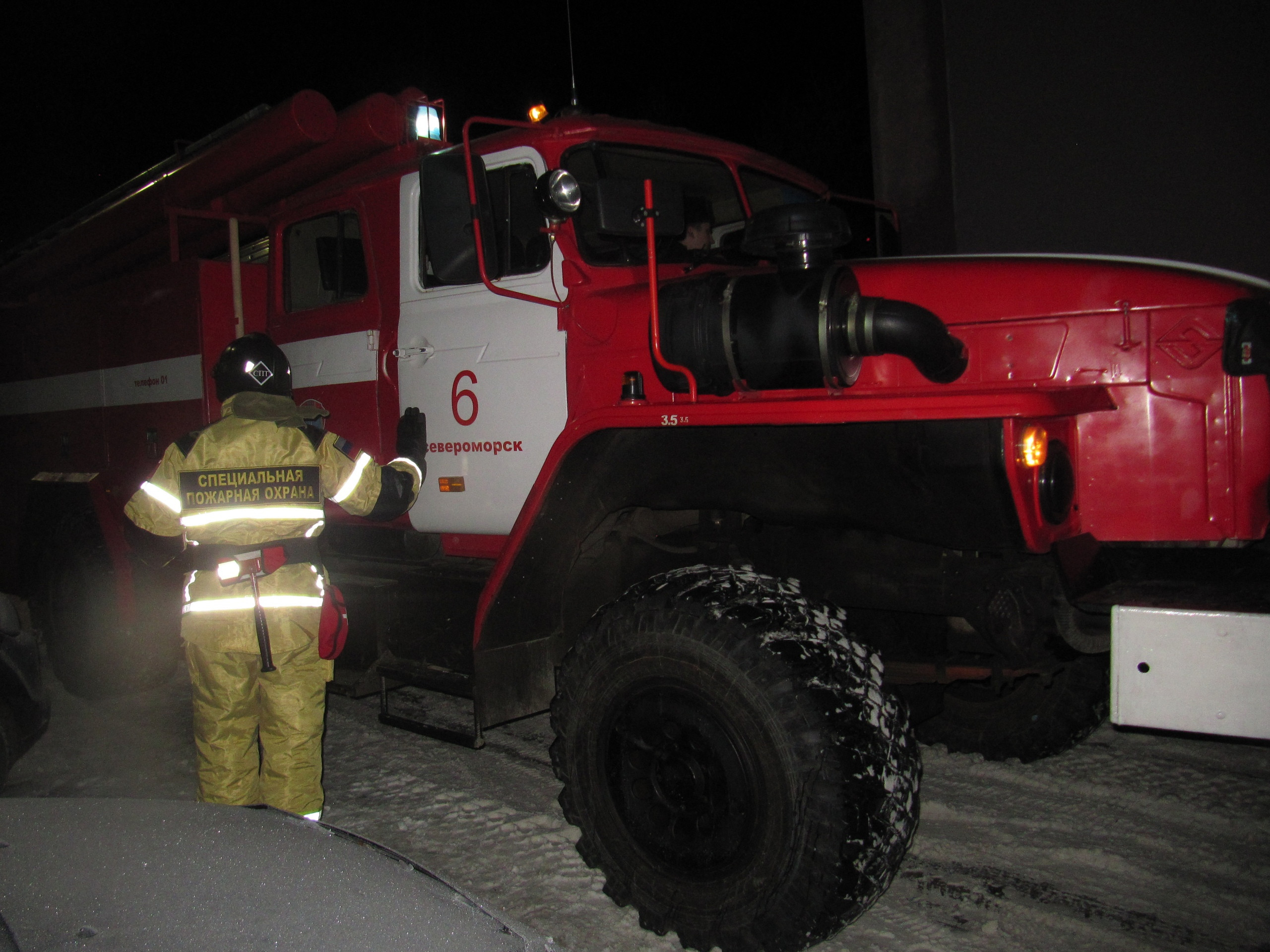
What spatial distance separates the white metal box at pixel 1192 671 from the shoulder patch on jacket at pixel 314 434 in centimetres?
243

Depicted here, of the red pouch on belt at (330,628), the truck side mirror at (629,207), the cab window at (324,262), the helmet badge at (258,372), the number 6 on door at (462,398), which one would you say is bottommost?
the red pouch on belt at (330,628)

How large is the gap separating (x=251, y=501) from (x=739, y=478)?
156cm

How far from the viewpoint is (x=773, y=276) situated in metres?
2.38

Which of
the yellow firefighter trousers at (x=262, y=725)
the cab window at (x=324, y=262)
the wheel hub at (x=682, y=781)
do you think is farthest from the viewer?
the cab window at (x=324, y=262)

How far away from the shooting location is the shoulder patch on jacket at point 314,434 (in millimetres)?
3057

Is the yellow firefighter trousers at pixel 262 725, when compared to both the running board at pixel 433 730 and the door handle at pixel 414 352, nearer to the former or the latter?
the running board at pixel 433 730

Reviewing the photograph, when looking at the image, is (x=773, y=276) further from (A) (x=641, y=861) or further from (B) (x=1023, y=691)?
(B) (x=1023, y=691)

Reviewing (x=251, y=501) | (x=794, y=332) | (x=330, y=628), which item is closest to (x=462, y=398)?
(x=251, y=501)

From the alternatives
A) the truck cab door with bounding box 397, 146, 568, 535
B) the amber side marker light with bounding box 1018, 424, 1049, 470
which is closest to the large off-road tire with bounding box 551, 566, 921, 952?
the amber side marker light with bounding box 1018, 424, 1049, 470

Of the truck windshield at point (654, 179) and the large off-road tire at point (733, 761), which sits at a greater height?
the truck windshield at point (654, 179)

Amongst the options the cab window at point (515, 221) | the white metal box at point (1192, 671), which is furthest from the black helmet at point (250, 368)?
the white metal box at point (1192, 671)

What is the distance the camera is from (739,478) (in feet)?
8.57

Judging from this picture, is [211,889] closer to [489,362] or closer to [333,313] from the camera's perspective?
[489,362]

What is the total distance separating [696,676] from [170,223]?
3.83 m
